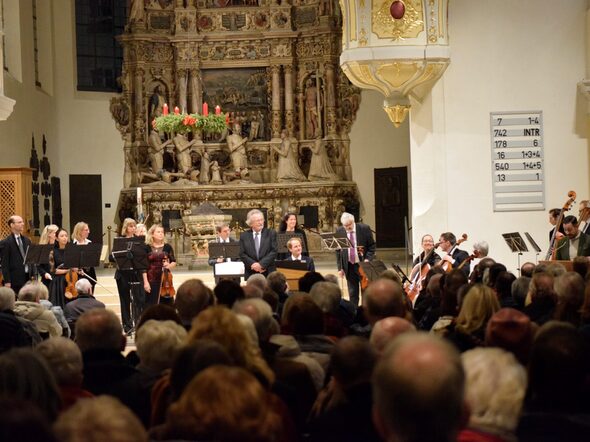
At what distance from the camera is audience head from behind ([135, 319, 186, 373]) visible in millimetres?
4559

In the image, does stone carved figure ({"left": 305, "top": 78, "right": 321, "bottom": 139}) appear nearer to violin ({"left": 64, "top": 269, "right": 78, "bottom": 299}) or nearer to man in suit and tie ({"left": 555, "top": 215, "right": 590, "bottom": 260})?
violin ({"left": 64, "top": 269, "right": 78, "bottom": 299})

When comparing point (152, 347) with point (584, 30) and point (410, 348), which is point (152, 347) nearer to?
point (410, 348)

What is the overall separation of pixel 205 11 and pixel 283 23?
192 cm

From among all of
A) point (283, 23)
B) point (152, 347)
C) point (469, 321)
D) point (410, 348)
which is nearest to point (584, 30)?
point (469, 321)

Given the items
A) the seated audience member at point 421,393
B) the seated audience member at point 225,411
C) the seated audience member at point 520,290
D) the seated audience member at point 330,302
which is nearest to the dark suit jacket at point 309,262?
the seated audience member at point 520,290

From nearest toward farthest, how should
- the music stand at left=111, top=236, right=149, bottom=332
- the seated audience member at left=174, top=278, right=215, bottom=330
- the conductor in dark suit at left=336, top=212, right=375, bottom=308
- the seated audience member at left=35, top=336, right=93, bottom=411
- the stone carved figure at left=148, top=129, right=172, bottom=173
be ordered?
the seated audience member at left=35, top=336, right=93, bottom=411, the seated audience member at left=174, top=278, right=215, bottom=330, the music stand at left=111, top=236, right=149, bottom=332, the conductor in dark suit at left=336, top=212, right=375, bottom=308, the stone carved figure at left=148, top=129, right=172, bottom=173

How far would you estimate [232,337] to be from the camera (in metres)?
4.01

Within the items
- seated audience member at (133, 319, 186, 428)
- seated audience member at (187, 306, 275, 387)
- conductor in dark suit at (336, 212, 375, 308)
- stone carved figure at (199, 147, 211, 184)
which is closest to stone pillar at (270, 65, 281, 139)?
stone carved figure at (199, 147, 211, 184)

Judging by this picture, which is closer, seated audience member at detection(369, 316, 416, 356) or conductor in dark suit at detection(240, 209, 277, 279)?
seated audience member at detection(369, 316, 416, 356)

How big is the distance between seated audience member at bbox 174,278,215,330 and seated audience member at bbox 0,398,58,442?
11.1 ft

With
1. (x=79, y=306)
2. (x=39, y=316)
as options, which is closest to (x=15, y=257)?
(x=79, y=306)

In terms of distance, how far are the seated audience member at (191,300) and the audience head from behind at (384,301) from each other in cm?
98

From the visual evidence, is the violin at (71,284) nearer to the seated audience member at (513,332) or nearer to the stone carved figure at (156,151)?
Answer: the seated audience member at (513,332)

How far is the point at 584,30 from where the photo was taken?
12594mm
